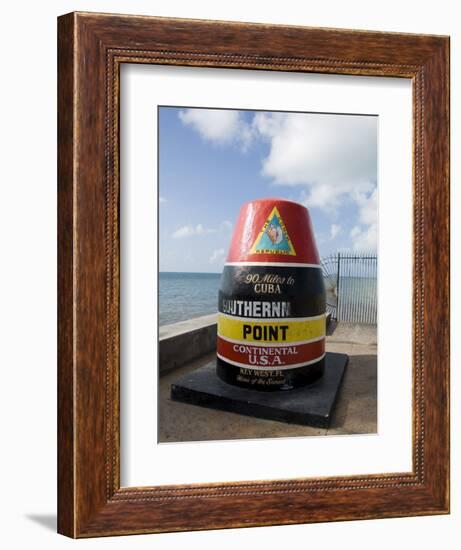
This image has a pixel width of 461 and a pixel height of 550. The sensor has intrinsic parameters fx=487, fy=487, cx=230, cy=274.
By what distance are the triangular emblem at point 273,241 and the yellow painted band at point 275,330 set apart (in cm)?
27

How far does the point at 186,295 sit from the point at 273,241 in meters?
0.63

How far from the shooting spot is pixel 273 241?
6.41ft

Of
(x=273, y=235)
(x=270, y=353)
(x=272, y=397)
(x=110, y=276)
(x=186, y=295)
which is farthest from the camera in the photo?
(x=273, y=235)

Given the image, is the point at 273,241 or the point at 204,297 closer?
the point at 204,297

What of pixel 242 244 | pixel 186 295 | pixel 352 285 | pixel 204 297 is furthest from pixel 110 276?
pixel 352 285

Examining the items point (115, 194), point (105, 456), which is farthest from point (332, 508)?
point (115, 194)

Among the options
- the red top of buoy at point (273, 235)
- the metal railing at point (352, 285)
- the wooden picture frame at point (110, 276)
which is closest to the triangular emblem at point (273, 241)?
the red top of buoy at point (273, 235)

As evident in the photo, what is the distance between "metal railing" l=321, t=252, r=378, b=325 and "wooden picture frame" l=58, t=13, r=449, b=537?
1.64 feet

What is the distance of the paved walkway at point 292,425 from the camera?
1377 millimetres

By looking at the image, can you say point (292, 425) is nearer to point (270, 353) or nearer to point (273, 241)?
point (270, 353)

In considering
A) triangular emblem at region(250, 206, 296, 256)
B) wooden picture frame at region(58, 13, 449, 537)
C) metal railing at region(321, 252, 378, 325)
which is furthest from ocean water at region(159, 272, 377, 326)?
triangular emblem at region(250, 206, 296, 256)

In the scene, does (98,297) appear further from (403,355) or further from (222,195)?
(403,355)

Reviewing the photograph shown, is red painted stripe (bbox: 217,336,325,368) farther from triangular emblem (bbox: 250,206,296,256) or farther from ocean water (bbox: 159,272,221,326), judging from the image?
triangular emblem (bbox: 250,206,296,256)

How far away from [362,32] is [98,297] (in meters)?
1.05
